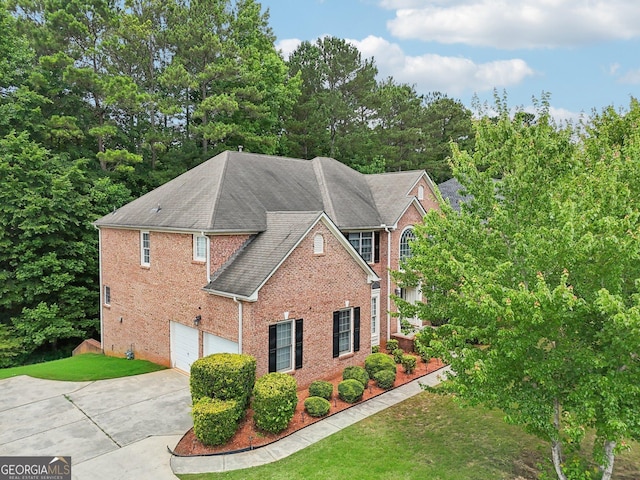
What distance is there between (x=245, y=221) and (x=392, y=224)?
318 inches

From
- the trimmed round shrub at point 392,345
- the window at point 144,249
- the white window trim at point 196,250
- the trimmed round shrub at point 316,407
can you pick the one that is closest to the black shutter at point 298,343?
the trimmed round shrub at point 316,407

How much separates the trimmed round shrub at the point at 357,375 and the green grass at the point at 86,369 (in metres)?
7.87

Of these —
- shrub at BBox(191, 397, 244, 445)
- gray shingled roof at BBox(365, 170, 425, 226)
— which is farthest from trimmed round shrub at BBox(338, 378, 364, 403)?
gray shingled roof at BBox(365, 170, 425, 226)

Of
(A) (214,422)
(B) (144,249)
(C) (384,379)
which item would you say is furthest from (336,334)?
(B) (144,249)

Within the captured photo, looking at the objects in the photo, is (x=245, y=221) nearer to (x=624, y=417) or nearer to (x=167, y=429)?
(x=167, y=429)

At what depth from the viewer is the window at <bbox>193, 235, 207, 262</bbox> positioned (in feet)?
51.7

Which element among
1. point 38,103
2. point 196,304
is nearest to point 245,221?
point 196,304

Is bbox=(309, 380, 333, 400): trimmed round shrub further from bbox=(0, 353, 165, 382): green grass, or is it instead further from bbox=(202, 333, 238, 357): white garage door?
bbox=(0, 353, 165, 382): green grass

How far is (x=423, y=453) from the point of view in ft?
35.7

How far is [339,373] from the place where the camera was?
53.5 feet

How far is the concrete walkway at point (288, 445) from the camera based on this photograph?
402 inches

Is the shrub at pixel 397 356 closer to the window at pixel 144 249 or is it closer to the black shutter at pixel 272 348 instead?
the black shutter at pixel 272 348

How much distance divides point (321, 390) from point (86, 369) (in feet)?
33.6

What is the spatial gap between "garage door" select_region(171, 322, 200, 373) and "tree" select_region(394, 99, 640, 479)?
1006cm
